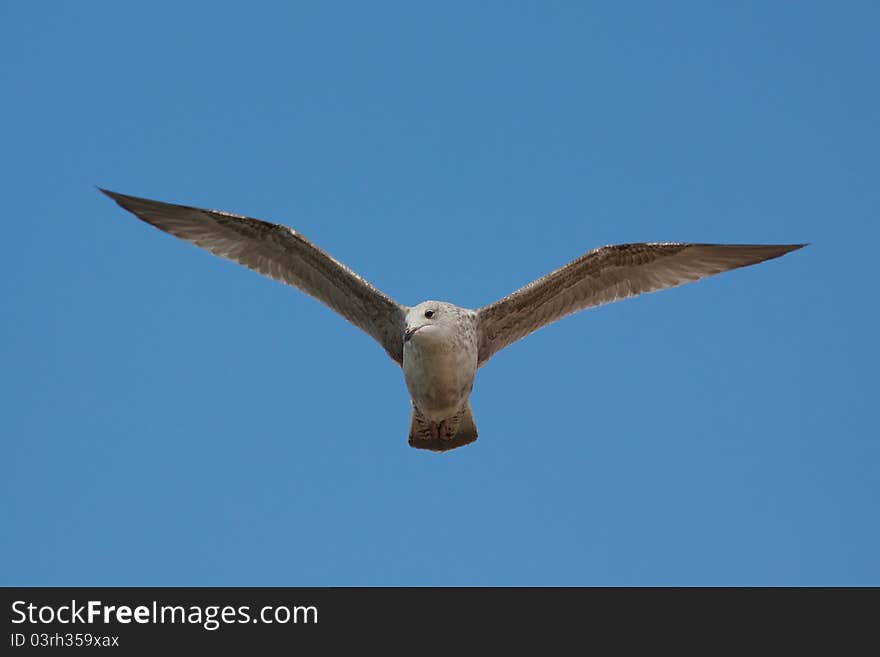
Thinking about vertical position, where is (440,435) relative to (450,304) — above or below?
below

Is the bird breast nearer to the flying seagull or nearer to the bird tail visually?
the flying seagull

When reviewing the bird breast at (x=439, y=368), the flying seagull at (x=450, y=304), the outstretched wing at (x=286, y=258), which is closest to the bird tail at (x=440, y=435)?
the flying seagull at (x=450, y=304)

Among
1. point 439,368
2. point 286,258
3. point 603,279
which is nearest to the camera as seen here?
point 439,368

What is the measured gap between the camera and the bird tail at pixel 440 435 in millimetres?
13656

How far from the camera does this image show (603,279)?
13891 mm

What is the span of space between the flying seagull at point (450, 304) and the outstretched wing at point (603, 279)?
0.02 metres

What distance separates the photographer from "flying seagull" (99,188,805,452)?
13.4 meters

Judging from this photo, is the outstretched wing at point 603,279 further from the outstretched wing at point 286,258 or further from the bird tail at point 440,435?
the outstretched wing at point 286,258

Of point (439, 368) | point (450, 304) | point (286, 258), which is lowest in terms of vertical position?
point (439, 368)

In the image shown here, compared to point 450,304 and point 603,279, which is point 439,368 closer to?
point 450,304

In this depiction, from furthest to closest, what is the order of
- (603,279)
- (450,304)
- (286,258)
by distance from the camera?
1. (603,279)
2. (286,258)
3. (450,304)

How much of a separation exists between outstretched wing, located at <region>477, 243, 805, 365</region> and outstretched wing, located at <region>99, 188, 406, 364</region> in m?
1.53

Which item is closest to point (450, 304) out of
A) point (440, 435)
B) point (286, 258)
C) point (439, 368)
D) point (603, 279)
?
point (439, 368)

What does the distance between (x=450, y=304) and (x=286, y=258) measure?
2.74 meters
